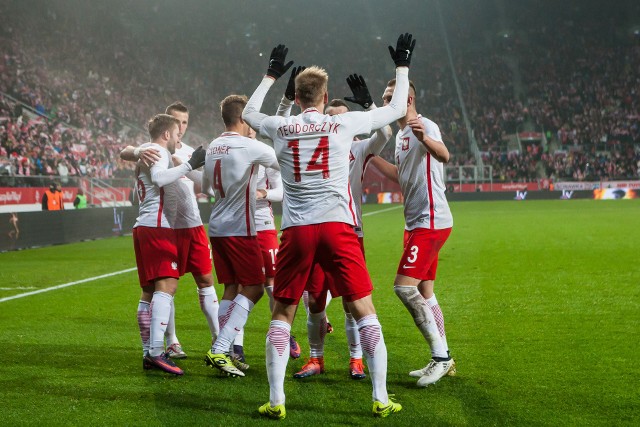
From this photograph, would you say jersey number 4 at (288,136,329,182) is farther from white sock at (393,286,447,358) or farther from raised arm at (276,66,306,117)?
white sock at (393,286,447,358)

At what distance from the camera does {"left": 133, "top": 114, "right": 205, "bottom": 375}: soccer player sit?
611cm

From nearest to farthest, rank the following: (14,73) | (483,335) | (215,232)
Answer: (215,232) < (483,335) < (14,73)

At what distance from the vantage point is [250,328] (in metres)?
8.12

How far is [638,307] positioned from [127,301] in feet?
21.8

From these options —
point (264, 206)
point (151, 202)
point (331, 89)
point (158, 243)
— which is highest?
point (331, 89)

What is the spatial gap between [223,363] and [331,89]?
4803 cm

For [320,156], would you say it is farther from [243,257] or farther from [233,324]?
[233,324]

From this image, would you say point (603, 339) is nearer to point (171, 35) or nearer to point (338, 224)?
point (338, 224)

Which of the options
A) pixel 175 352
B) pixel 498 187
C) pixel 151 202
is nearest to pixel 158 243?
pixel 151 202

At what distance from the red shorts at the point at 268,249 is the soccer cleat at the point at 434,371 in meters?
1.88

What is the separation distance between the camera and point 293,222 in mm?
4812

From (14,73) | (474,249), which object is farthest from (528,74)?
(474,249)

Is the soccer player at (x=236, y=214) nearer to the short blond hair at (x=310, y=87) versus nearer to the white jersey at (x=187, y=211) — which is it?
the white jersey at (x=187, y=211)

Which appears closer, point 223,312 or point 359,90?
point 359,90
